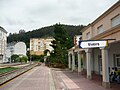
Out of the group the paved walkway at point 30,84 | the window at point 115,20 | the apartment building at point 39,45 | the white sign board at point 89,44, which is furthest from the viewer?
the apartment building at point 39,45

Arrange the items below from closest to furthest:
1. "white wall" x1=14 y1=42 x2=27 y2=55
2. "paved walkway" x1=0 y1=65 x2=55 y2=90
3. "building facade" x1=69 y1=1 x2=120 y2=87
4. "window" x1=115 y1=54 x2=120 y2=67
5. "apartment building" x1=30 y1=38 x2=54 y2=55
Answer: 1. "building facade" x1=69 y1=1 x2=120 y2=87
2. "paved walkway" x1=0 y1=65 x2=55 y2=90
3. "window" x1=115 y1=54 x2=120 y2=67
4. "white wall" x1=14 y1=42 x2=27 y2=55
5. "apartment building" x1=30 y1=38 x2=54 y2=55

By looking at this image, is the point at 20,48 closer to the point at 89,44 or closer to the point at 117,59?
the point at 117,59

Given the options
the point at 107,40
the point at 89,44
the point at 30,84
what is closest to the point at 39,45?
the point at 30,84

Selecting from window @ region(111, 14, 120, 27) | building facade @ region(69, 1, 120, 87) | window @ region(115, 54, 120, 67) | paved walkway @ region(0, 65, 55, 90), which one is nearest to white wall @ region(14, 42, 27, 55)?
building facade @ region(69, 1, 120, 87)

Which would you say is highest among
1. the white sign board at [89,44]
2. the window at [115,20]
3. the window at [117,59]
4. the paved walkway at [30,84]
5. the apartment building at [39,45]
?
the apartment building at [39,45]

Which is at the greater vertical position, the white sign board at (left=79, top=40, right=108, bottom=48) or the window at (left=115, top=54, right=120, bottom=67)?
the white sign board at (left=79, top=40, right=108, bottom=48)

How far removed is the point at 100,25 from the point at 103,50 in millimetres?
6772

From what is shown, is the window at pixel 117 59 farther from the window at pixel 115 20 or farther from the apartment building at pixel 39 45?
the apartment building at pixel 39 45

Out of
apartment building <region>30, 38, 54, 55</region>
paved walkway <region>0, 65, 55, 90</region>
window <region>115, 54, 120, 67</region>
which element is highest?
apartment building <region>30, 38, 54, 55</region>

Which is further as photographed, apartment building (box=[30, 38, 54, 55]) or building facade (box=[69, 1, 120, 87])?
apartment building (box=[30, 38, 54, 55])

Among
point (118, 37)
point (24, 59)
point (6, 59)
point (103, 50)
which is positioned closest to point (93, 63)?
point (103, 50)

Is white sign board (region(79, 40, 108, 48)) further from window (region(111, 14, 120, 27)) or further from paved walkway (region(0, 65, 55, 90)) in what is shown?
window (region(111, 14, 120, 27))

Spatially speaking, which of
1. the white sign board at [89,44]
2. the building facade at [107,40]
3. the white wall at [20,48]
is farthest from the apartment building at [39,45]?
the white sign board at [89,44]

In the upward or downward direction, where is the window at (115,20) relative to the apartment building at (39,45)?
downward
